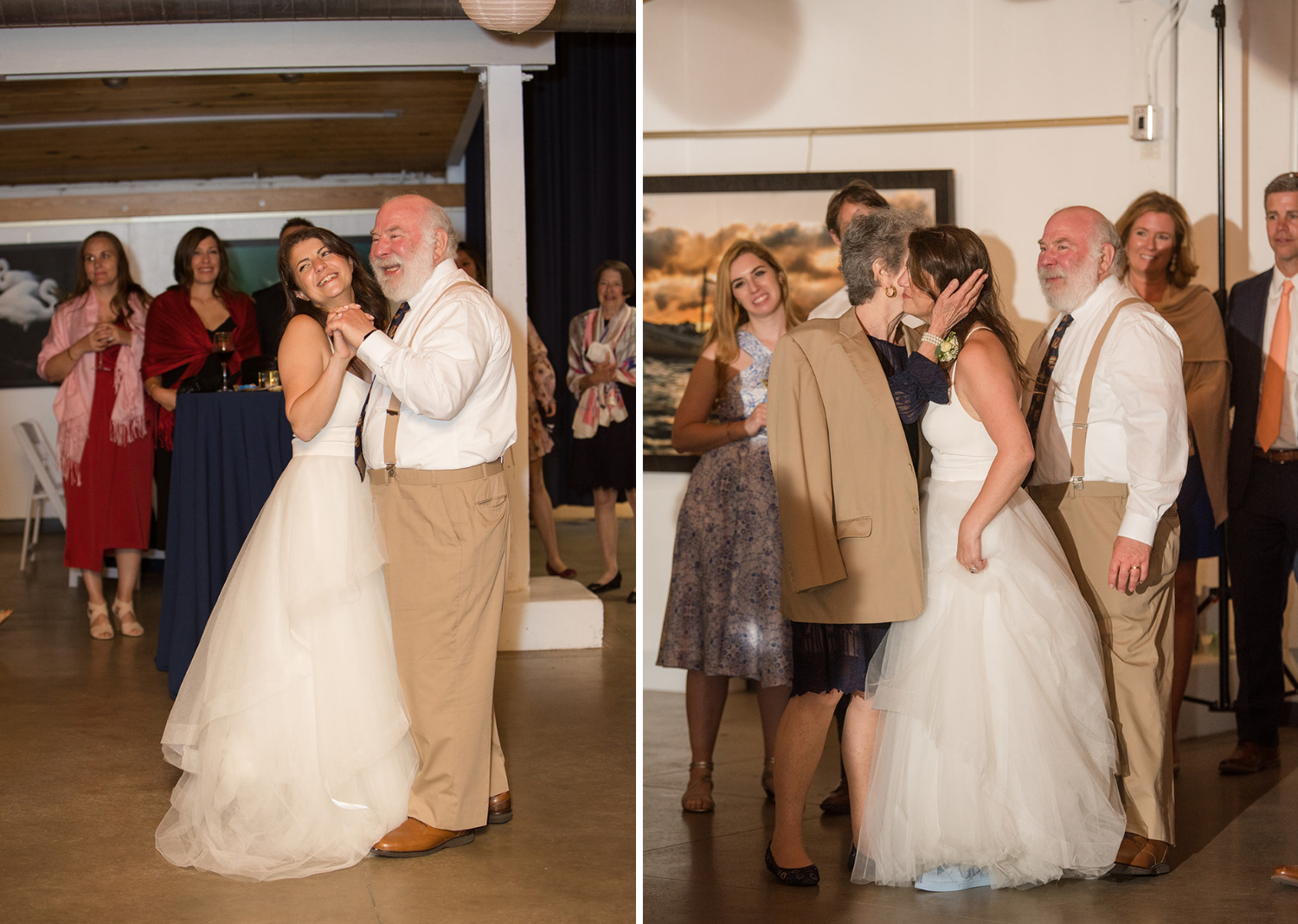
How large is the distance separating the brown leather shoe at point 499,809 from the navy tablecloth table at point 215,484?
4.48 feet

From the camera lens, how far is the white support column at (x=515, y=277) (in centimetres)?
505

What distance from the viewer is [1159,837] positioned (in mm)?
2898

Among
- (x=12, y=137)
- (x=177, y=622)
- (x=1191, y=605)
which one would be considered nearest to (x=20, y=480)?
(x=12, y=137)

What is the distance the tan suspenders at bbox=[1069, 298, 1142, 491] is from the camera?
9.59ft

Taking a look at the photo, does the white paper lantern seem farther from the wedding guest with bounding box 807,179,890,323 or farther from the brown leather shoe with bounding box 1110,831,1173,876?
the brown leather shoe with bounding box 1110,831,1173,876

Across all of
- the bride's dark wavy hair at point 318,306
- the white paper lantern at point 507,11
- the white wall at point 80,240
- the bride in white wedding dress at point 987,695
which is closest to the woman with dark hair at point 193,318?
the white paper lantern at point 507,11

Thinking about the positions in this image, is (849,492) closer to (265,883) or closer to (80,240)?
(265,883)

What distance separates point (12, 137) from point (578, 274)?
12.3 feet

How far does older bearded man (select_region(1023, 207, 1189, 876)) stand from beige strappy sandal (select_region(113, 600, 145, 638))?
4.06m

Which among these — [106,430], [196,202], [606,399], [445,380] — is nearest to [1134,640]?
[445,380]

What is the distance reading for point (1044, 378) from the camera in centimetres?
304

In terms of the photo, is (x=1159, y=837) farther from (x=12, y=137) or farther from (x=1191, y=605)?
(x=12, y=137)

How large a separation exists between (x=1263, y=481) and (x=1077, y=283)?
1.39 meters

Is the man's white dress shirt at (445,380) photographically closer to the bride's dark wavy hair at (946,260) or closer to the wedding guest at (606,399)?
the bride's dark wavy hair at (946,260)
